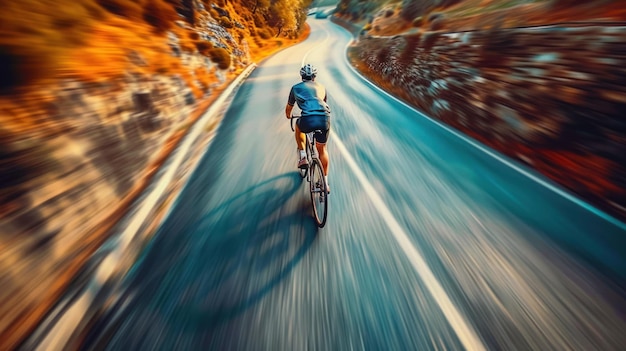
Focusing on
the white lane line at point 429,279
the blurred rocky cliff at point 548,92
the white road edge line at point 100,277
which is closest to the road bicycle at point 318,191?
the white lane line at point 429,279

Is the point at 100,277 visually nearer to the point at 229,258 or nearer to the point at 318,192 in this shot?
the point at 229,258

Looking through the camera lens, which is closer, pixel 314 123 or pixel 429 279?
pixel 429 279

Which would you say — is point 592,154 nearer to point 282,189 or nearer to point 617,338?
point 617,338

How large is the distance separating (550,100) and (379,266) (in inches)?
213

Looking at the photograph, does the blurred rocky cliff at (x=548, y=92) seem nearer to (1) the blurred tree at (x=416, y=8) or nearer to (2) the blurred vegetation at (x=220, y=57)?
(2) the blurred vegetation at (x=220, y=57)

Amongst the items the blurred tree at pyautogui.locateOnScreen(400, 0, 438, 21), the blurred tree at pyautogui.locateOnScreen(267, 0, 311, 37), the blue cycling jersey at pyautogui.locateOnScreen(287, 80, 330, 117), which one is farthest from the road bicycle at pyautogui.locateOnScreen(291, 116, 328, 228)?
the blurred tree at pyautogui.locateOnScreen(267, 0, 311, 37)

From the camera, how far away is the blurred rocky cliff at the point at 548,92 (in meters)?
4.57

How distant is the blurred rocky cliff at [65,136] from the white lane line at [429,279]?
13.1 ft

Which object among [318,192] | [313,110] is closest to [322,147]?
[313,110]

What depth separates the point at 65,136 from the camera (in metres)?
3.70

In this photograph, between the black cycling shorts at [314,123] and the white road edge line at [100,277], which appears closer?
the white road edge line at [100,277]

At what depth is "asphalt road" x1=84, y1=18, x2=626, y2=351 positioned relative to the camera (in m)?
2.50

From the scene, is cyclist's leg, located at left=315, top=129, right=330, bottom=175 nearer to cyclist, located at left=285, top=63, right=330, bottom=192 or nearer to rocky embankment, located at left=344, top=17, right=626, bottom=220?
cyclist, located at left=285, top=63, right=330, bottom=192

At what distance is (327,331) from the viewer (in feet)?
8.20
